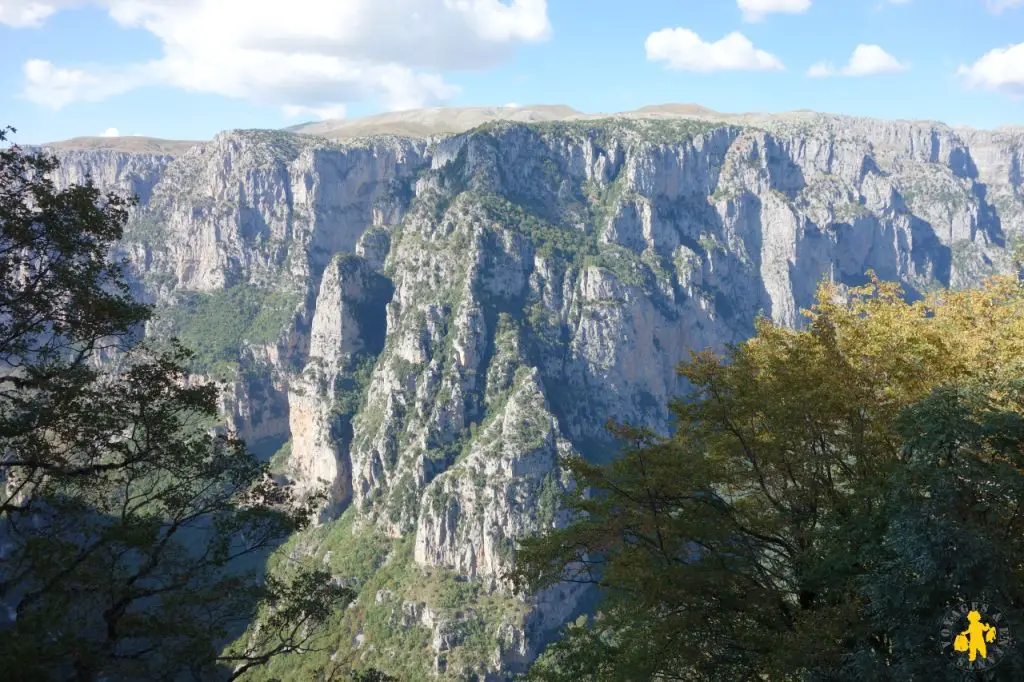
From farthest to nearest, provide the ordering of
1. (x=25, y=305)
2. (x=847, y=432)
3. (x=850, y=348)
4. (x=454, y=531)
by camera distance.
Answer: (x=454, y=531), (x=850, y=348), (x=847, y=432), (x=25, y=305)

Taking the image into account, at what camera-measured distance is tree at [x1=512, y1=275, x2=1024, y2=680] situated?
16.4 meters

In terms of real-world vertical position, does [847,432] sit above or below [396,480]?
above

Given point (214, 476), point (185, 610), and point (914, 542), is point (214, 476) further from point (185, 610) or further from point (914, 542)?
point (914, 542)

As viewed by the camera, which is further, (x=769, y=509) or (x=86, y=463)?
(x=769, y=509)

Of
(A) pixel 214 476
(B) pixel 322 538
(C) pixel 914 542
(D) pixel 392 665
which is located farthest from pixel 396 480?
(C) pixel 914 542

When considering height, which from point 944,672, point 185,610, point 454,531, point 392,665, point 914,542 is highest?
point 914,542

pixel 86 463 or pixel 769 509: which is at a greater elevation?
pixel 86 463

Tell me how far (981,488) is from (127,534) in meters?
22.1

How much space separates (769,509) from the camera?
70.6ft

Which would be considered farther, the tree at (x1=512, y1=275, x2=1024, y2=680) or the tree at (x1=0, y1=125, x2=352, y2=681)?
the tree at (x1=0, y1=125, x2=352, y2=681)

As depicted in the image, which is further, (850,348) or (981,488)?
(850,348)

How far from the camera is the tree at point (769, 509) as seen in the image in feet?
53.7

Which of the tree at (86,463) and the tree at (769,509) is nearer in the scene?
the tree at (769,509)

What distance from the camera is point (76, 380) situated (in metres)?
19.3
